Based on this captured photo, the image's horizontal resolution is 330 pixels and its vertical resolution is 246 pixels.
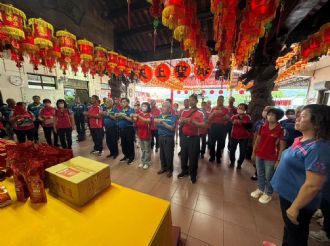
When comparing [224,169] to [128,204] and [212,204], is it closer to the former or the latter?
[212,204]

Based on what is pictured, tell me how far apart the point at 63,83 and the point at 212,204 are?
36.3ft

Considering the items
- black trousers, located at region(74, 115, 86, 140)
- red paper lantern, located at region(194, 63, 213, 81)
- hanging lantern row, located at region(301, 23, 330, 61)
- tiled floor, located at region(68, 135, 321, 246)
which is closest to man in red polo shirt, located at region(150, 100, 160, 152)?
tiled floor, located at region(68, 135, 321, 246)

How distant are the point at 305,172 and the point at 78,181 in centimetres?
174

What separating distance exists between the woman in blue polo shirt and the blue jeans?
46.2 inches

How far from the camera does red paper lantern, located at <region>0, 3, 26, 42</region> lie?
239cm

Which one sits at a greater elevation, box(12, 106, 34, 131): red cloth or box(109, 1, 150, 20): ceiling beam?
box(109, 1, 150, 20): ceiling beam

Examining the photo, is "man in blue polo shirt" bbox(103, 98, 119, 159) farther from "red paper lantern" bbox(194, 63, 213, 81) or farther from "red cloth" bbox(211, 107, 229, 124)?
"red paper lantern" bbox(194, 63, 213, 81)

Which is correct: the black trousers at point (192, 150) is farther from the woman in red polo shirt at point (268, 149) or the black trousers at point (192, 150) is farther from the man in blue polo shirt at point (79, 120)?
the man in blue polo shirt at point (79, 120)

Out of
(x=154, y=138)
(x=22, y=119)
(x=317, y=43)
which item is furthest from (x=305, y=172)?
(x=22, y=119)

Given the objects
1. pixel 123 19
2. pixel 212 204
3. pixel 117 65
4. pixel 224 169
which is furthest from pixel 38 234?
pixel 123 19

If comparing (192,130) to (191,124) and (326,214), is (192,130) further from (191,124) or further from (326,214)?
(326,214)

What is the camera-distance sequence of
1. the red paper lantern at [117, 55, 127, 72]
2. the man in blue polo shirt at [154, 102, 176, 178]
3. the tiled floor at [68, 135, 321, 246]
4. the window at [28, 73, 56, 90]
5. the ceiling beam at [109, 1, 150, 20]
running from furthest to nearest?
the window at [28, 73, 56, 90] → the red paper lantern at [117, 55, 127, 72] → the ceiling beam at [109, 1, 150, 20] → the man in blue polo shirt at [154, 102, 176, 178] → the tiled floor at [68, 135, 321, 246]

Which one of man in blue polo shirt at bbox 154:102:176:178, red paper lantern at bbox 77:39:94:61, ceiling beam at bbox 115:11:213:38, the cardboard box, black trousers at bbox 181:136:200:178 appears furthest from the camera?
ceiling beam at bbox 115:11:213:38

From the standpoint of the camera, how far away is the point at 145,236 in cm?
82
